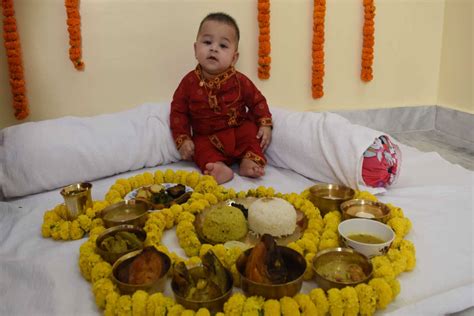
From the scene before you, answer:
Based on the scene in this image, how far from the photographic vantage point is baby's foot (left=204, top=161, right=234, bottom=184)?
2.15 metres

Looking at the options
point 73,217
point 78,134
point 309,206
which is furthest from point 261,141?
point 73,217

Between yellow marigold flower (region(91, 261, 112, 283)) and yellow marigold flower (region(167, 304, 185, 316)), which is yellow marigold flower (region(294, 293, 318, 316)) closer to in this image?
yellow marigold flower (region(167, 304, 185, 316))

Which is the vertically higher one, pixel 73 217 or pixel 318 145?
pixel 318 145

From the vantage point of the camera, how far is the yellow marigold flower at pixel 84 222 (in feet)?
5.24

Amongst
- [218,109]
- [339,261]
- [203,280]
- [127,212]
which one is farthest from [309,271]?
[218,109]

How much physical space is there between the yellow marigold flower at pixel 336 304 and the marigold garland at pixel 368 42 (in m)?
2.27

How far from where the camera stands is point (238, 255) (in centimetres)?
133

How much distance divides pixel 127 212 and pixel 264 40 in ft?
5.26

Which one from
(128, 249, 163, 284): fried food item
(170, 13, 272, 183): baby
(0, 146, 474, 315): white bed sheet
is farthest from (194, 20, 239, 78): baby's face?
(128, 249, 163, 284): fried food item

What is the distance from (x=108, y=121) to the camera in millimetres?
2357

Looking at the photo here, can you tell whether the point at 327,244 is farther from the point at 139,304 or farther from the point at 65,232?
the point at 65,232

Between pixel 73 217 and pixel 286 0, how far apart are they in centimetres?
196

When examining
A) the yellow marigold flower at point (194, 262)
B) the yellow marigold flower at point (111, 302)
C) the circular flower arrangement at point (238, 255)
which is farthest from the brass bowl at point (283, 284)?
the yellow marigold flower at point (111, 302)

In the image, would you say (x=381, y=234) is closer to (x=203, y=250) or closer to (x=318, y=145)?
(x=203, y=250)
